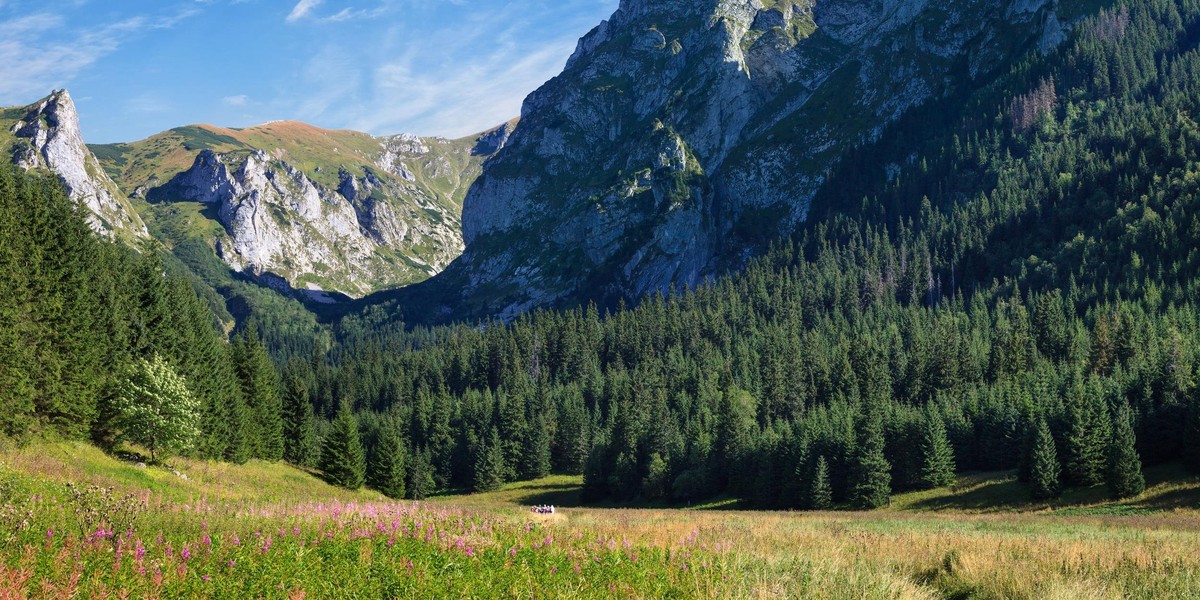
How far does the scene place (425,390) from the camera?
172375 mm

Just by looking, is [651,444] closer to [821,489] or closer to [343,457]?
[821,489]

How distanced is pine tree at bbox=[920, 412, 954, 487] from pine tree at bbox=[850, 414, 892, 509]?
4.58 m

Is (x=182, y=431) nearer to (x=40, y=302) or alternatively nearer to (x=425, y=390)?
(x=40, y=302)

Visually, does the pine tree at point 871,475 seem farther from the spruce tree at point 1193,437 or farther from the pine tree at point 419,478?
the pine tree at point 419,478

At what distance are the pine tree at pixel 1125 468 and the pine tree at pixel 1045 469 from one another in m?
4.38

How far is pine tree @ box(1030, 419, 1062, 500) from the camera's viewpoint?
67.5 m

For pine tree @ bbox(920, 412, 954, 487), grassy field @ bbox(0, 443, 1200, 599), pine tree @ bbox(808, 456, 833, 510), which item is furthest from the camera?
pine tree @ bbox(920, 412, 954, 487)

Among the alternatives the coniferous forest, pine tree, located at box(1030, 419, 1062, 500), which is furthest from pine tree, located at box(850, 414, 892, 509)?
pine tree, located at box(1030, 419, 1062, 500)

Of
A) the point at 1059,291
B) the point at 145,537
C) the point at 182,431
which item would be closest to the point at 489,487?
the point at 182,431

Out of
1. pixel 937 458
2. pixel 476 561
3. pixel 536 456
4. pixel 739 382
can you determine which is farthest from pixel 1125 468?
pixel 536 456

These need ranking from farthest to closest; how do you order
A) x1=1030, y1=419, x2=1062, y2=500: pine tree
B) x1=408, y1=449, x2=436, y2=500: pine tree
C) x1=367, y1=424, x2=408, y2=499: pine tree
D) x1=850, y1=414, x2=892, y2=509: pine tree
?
x1=408, y1=449, x2=436, y2=500: pine tree → x1=367, y1=424, x2=408, y2=499: pine tree → x1=850, y1=414, x2=892, y2=509: pine tree → x1=1030, y1=419, x2=1062, y2=500: pine tree

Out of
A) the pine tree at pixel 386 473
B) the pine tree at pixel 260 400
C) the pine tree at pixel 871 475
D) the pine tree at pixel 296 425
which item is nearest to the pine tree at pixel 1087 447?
the pine tree at pixel 871 475

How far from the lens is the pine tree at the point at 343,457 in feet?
235

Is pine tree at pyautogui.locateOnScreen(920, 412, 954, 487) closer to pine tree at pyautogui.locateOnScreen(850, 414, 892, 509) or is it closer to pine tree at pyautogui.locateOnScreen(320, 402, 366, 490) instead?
pine tree at pyautogui.locateOnScreen(850, 414, 892, 509)
